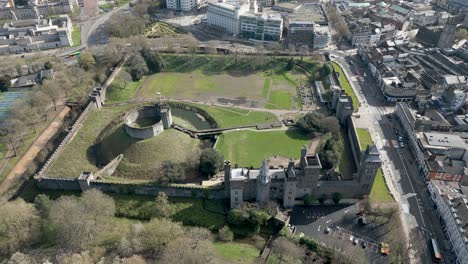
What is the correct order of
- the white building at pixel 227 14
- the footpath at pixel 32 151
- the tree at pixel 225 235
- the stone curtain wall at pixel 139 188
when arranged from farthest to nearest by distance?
the white building at pixel 227 14, the footpath at pixel 32 151, the stone curtain wall at pixel 139 188, the tree at pixel 225 235

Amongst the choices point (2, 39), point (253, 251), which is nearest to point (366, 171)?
point (253, 251)

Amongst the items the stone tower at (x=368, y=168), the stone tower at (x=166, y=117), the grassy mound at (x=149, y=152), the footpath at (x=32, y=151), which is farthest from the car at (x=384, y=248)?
the footpath at (x=32, y=151)

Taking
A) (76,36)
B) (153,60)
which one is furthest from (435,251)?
(76,36)

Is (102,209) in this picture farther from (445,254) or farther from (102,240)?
(445,254)

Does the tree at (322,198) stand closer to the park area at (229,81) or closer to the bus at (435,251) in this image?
the bus at (435,251)

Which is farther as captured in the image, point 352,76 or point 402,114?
point 352,76

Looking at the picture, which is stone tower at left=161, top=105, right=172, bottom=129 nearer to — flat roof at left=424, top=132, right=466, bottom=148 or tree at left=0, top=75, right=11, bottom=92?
tree at left=0, top=75, right=11, bottom=92
